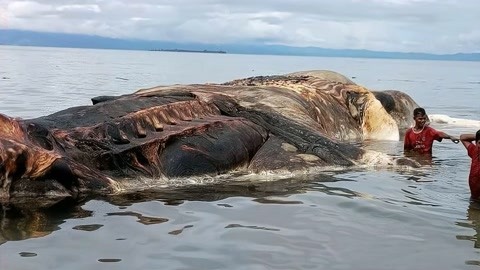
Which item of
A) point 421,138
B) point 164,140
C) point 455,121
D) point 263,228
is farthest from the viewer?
point 455,121

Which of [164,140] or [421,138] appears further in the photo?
[421,138]

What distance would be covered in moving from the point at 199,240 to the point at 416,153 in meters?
6.04

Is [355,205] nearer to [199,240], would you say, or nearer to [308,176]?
[308,176]

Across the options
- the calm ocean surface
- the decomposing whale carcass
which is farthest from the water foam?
the calm ocean surface

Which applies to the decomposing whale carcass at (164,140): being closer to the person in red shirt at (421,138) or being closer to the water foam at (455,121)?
the person in red shirt at (421,138)

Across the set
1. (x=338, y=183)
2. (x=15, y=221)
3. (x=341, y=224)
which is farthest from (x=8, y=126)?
(x=338, y=183)

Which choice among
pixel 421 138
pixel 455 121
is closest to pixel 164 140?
pixel 421 138

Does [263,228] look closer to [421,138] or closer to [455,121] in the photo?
[421,138]

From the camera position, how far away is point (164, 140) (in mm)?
6926

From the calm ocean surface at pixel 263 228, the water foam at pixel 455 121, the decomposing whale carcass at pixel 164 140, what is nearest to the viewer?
the calm ocean surface at pixel 263 228

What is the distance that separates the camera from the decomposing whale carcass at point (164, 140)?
19.4 ft

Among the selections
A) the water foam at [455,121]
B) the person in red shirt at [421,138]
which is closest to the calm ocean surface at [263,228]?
the person in red shirt at [421,138]

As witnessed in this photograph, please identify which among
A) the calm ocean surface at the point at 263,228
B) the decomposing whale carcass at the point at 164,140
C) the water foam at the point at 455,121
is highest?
the decomposing whale carcass at the point at 164,140

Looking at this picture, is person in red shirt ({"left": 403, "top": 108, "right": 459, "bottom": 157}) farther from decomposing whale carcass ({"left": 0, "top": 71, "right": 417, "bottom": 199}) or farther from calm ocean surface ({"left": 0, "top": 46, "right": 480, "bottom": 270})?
calm ocean surface ({"left": 0, "top": 46, "right": 480, "bottom": 270})
